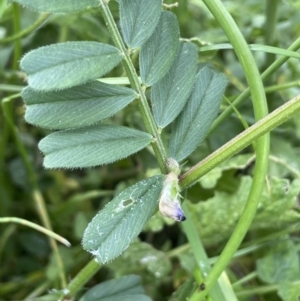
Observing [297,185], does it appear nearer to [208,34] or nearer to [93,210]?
[208,34]

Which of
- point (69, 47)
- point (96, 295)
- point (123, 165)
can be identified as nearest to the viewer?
point (69, 47)

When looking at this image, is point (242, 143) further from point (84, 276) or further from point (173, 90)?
point (84, 276)

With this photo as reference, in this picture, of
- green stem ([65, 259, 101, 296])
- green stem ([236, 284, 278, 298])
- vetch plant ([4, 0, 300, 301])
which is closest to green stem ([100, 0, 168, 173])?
vetch plant ([4, 0, 300, 301])

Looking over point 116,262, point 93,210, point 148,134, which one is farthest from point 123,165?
point 148,134

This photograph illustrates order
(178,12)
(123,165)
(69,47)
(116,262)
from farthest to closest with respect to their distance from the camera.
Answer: (123,165) → (178,12) → (116,262) → (69,47)

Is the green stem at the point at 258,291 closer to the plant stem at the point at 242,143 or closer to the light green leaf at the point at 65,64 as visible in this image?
the plant stem at the point at 242,143
